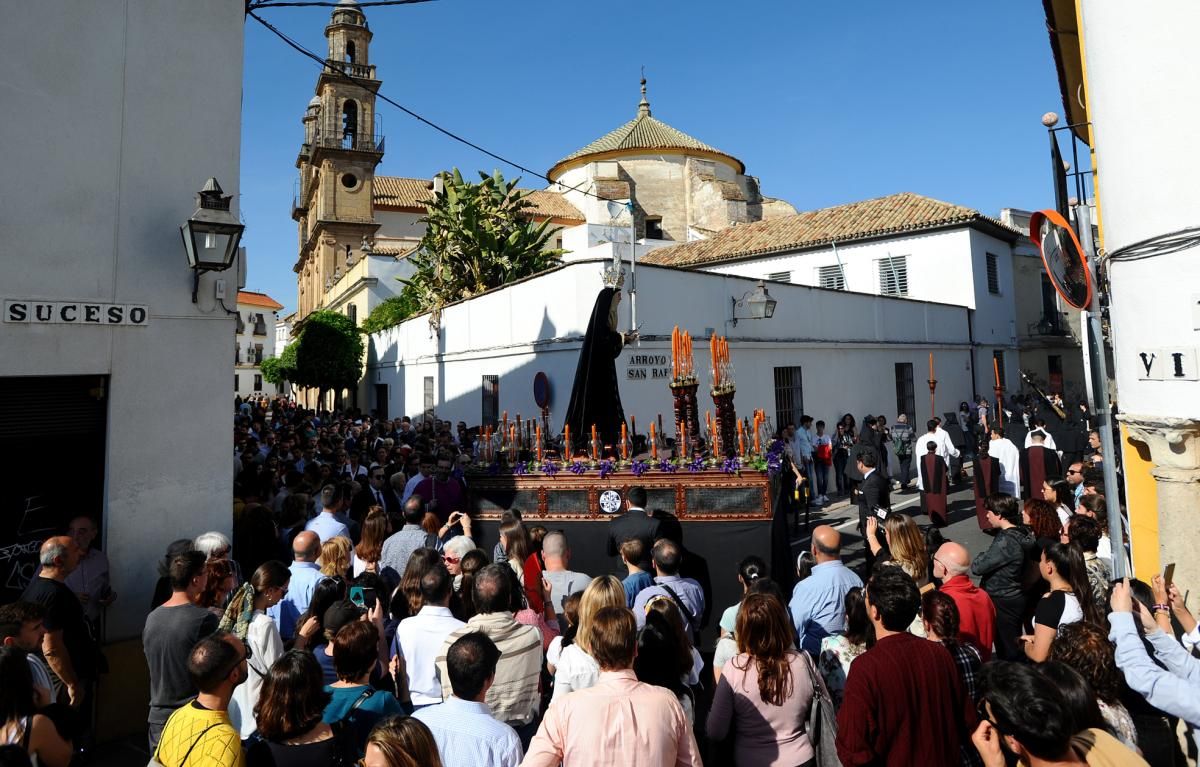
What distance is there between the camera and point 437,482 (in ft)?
25.7

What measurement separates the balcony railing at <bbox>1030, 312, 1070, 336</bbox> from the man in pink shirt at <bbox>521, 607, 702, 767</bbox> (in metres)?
27.6

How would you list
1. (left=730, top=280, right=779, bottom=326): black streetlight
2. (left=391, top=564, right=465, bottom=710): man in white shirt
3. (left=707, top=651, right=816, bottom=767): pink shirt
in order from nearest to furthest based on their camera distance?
1. (left=707, top=651, right=816, bottom=767): pink shirt
2. (left=391, top=564, right=465, bottom=710): man in white shirt
3. (left=730, top=280, right=779, bottom=326): black streetlight

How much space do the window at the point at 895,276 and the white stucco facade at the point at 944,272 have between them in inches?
1.3

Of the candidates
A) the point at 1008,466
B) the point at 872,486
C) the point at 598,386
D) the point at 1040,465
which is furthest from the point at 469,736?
the point at 1008,466

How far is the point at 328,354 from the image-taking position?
28922 millimetres

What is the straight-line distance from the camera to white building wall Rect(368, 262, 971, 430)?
13883 mm

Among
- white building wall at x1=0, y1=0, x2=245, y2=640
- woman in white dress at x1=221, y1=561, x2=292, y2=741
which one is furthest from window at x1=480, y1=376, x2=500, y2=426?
woman in white dress at x1=221, y1=561, x2=292, y2=741

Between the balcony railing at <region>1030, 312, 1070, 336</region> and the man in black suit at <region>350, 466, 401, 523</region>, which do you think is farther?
the balcony railing at <region>1030, 312, 1070, 336</region>

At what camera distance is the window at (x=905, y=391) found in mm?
20125

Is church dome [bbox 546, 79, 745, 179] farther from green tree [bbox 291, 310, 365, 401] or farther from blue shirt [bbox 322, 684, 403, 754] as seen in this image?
blue shirt [bbox 322, 684, 403, 754]

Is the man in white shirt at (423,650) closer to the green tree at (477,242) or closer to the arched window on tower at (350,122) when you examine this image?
the green tree at (477,242)

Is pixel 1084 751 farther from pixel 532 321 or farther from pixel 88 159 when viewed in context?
pixel 532 321

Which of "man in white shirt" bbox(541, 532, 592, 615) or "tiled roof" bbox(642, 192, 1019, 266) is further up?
"tiled roof" bbox(642, 192, 1019, 266)

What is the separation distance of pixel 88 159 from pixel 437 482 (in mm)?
4269
